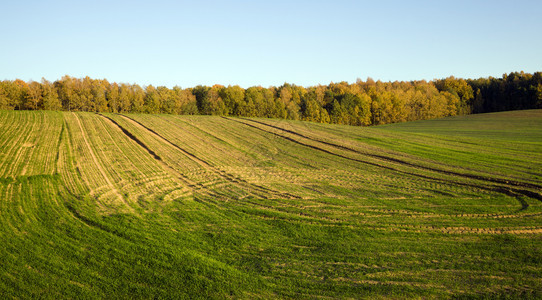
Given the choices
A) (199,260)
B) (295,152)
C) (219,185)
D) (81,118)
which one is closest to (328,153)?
(295,152)

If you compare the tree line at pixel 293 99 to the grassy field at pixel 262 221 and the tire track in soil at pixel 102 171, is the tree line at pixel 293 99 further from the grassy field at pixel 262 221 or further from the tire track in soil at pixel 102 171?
the grassy field at pixel 262 221

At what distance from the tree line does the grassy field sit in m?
43.5

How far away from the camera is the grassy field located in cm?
909

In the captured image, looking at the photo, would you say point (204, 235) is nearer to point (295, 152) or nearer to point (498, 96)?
point (295, 152)

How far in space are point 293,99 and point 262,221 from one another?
75.5 metres

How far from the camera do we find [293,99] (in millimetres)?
87438

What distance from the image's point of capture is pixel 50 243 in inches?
433

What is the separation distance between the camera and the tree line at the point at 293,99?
69125 millimetres

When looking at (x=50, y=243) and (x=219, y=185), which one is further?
(x=219, y=185)

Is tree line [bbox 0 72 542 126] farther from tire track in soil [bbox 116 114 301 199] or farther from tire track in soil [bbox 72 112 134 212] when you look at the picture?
tire track in soil [bbox 116 114 301 199]

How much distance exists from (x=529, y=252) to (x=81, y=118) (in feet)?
133

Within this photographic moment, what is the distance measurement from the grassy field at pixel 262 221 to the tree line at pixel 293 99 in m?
43.5

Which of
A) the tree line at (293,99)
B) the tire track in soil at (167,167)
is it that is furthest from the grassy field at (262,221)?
the tree line at (293,99)

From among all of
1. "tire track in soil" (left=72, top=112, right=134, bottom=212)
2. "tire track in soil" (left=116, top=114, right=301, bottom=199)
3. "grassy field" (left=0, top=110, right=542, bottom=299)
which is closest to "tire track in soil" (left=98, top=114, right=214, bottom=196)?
"grassy field" (left=0, top=110, right=542, bottom=299)
